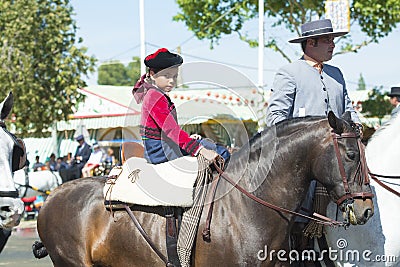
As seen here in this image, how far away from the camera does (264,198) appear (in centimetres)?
603

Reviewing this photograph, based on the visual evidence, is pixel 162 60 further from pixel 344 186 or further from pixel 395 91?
pixel 395 91

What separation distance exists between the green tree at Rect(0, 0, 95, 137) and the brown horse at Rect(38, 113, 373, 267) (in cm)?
1810

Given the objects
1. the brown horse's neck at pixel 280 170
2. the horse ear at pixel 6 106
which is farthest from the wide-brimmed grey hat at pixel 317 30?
the horse ear at pixel 6 106

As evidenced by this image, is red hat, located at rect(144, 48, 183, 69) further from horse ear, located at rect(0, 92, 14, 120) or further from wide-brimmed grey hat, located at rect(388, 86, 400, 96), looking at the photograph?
wide-brimmed grey hat, located at rect(388, 86, 400, 96)

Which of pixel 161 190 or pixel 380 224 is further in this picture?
pixel 161 190

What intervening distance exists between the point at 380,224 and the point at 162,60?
93.3 inches

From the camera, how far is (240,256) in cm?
592

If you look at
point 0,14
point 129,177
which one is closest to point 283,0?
point 0,14

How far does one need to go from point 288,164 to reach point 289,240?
68 centimetres

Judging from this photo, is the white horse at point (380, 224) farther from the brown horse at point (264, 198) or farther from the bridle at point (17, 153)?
the bridle at point (17, 153)

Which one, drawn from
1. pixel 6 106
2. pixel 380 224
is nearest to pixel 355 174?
pixel 380 224

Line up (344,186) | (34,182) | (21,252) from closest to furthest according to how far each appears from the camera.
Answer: (344,186) → (21,252) → (34,182)

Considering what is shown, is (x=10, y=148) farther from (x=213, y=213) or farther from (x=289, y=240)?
(x=289, y=240)

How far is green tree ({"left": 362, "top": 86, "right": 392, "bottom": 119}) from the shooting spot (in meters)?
25.6
